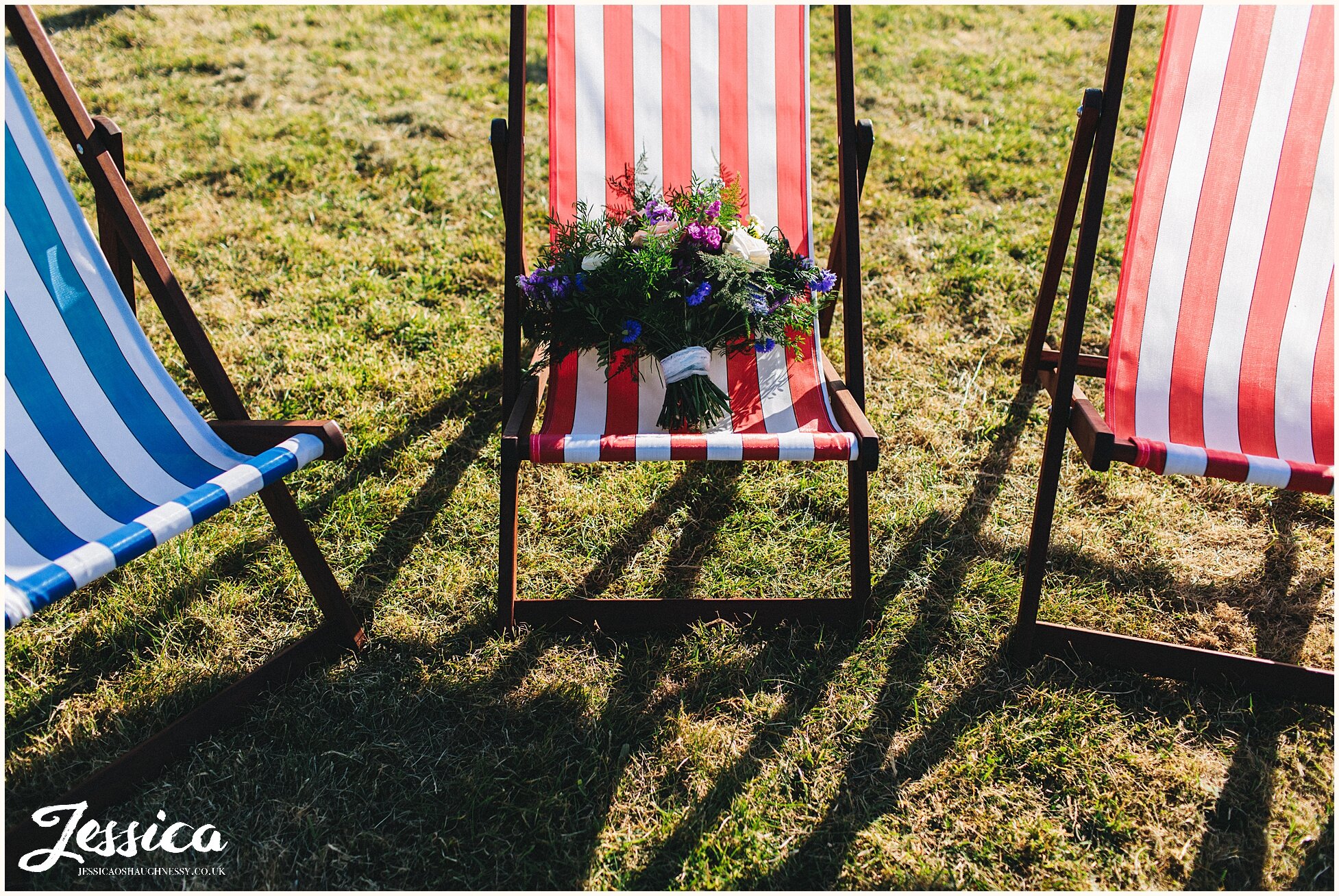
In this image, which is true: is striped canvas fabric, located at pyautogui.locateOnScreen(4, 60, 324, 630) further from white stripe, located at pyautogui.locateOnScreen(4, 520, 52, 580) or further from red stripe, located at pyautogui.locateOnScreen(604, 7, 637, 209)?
red stripe, located at pyautogui.locateOnScreen(604, 7, 637, 209)

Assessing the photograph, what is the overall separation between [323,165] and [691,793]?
3.07 m

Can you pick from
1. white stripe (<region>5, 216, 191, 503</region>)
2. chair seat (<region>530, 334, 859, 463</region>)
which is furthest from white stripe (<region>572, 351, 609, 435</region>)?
white stripe (<region>5, 216, 191, 503</region>)

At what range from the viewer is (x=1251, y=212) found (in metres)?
2.09

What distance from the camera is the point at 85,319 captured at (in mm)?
1893

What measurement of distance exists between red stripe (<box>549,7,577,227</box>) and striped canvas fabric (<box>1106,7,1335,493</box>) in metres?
1.44

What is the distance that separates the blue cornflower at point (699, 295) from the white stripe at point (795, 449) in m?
0.38

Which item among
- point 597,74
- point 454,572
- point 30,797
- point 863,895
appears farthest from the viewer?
point 597,74

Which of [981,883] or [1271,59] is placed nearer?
[981,883]

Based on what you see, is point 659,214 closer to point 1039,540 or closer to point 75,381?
point 1039,540

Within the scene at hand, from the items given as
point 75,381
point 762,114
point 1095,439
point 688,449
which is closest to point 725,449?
point 688,449

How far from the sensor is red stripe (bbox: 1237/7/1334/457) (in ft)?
6.75

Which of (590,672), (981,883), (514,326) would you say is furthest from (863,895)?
(514,326)

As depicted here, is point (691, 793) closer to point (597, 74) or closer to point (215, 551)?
point (215, 551)

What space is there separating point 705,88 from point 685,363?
0.94 metres
